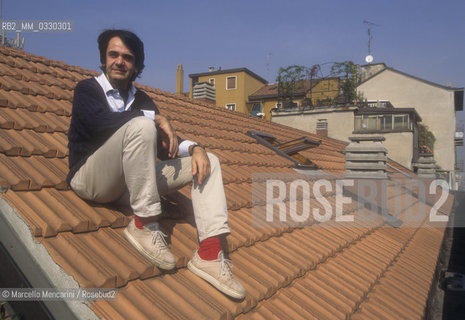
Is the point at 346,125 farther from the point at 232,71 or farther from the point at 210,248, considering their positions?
the point at 232,71

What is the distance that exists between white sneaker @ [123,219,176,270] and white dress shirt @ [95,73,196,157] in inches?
21.2

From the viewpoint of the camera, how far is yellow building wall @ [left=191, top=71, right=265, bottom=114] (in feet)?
125

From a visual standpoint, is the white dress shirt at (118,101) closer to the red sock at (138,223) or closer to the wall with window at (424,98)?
the red sock at (138,223)

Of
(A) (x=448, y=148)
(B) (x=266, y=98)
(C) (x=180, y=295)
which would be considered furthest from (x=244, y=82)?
(C) (x=180, y=295)

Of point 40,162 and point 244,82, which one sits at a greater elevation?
point 244,82

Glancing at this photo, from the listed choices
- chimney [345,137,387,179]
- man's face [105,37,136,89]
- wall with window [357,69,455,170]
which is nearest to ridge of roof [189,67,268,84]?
wall with window [357,69,455,170]

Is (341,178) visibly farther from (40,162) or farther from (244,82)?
(244,82)

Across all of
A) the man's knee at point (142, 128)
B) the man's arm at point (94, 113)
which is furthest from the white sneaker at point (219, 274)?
the man's arm at point (94, 113)

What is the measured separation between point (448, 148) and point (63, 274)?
34894 mm

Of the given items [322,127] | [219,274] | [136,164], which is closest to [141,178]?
[136,164]

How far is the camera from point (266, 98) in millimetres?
37250

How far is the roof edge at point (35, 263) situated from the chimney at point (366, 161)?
5.71 metres

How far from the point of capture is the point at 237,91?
3828 cm

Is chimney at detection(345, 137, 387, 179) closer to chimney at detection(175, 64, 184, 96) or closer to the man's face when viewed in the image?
the man's face
